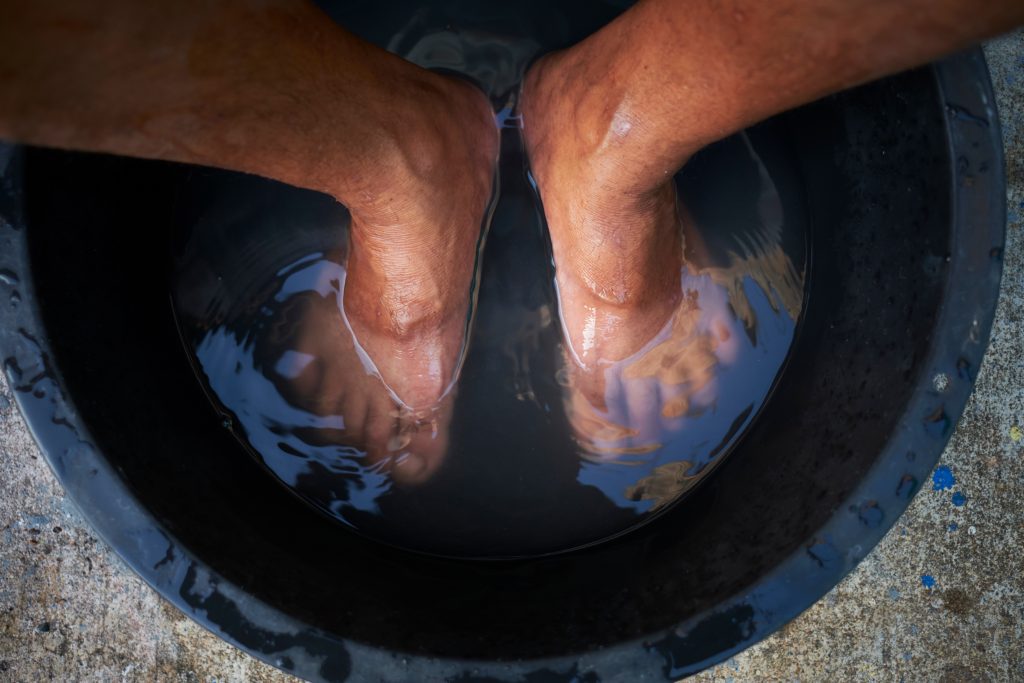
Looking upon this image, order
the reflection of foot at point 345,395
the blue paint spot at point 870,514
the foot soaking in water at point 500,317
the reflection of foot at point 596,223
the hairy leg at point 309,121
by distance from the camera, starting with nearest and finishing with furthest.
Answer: the hairy leg at point 309,121, the blue paint spot at point 870,514, the reflection of foot at point 596,223, the foot soaking in water at point 500,317, the reflection of foot at point 345,395

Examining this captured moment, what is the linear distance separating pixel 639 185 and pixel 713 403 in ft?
1.33

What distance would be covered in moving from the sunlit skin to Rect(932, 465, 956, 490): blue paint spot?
1.51ft

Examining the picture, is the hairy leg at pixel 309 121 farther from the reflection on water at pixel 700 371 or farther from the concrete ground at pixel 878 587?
the concrete ground at pixel 878 587

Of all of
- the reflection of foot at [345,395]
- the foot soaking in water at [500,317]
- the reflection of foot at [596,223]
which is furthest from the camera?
the reflection of foot at [345,395]

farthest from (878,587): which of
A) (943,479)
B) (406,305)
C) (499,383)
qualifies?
(406,305)

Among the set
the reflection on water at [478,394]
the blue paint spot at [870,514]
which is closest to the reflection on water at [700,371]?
the reflection on water at [478,394]

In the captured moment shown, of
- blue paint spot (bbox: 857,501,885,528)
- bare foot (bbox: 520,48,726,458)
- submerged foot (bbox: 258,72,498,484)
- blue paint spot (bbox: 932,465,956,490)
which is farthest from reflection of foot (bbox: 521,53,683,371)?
blue paint spot (bbox: 932,465,956,490)

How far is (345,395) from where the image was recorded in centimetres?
105

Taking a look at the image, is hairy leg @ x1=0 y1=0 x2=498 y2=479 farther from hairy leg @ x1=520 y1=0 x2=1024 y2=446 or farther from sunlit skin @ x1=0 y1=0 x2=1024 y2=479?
hairy leg @ x1=520 y1=0 x2=1024 y2=446

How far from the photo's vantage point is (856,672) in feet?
3.66

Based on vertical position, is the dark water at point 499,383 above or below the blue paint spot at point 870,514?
below

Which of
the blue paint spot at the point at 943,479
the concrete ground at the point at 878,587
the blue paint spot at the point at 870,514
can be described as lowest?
the concrete ground at the point at 878,587

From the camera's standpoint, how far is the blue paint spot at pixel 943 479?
1120 mm

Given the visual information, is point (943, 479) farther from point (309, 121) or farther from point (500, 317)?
point (309, 121)
